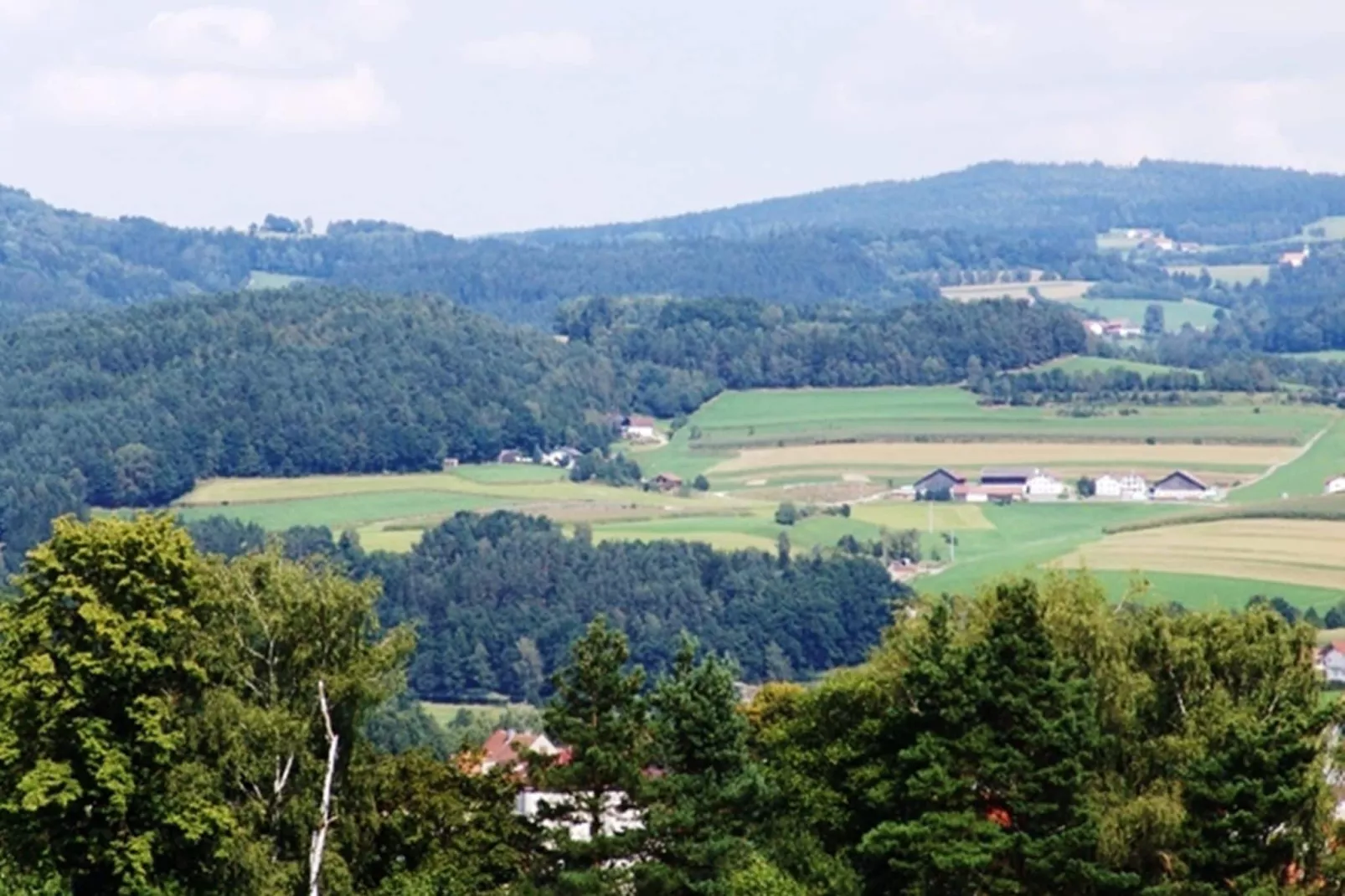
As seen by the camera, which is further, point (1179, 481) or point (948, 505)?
point (948, 505)

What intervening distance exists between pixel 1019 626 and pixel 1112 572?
8745 cm

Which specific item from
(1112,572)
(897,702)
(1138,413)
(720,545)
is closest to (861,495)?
(720,545)

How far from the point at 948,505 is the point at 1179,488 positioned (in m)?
14.9

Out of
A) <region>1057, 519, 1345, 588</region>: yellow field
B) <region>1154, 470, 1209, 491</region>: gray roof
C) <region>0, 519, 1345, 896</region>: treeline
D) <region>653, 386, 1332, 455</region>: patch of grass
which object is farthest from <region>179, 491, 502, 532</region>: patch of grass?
<region>0, 519, 1345, 896</region>: treeline

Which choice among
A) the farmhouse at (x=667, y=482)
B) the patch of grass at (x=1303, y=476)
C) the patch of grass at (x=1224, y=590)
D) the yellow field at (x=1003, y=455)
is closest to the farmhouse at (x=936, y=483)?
the yellow field at (x=1003, y=455)

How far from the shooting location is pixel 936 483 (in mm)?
174875

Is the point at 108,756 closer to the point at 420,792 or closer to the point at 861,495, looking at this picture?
the point at 420,792

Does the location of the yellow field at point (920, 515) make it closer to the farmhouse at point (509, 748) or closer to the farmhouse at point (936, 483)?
the farmhouse at point (936, 483)

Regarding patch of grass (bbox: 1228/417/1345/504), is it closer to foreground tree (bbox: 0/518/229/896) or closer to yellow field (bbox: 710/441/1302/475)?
yellow field (bbox: 710/441/1302/475)

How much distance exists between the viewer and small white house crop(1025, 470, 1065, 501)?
170750mm

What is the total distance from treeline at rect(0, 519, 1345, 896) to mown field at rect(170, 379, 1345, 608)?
82099 mm

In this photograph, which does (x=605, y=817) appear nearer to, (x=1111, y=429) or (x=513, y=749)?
(x=513, y=749)

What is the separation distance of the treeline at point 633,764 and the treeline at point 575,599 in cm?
9147

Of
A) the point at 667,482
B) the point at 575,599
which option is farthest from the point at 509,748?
the point at 667,482
